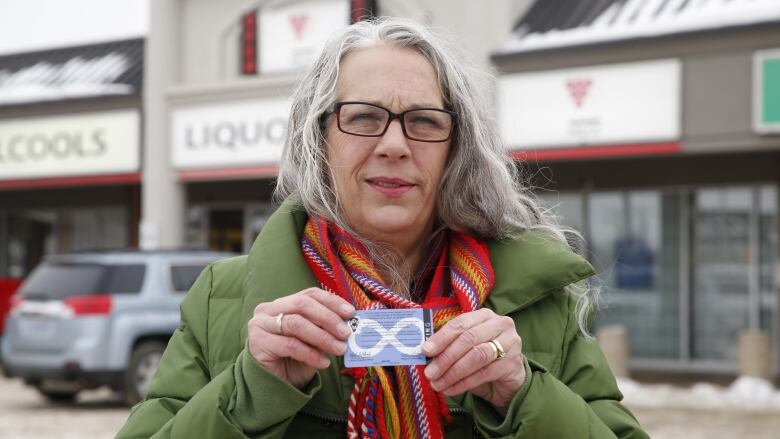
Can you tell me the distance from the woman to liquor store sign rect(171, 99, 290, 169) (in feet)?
36.5

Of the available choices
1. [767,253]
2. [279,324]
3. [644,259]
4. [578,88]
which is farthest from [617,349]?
[279,324]

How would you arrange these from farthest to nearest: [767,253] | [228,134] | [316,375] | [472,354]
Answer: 1. [228,134]
2. [767,253]
3. [316,375]
4. [472,354]

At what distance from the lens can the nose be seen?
2051 mm

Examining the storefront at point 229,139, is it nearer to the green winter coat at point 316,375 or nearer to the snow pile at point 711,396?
the snow pile at point 711,396

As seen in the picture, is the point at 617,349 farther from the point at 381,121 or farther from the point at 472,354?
the point at 472,354

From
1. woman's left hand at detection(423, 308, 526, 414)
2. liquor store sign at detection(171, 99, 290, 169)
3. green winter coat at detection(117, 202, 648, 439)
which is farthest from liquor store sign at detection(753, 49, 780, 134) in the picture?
woman's left hand at detection(423, 308, 526, 414)

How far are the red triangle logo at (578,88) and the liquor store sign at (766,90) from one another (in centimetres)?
186

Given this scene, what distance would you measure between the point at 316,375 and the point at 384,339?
17cm

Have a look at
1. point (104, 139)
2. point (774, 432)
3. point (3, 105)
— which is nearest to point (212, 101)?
point (104, 139)

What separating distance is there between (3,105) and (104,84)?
64.9 inches

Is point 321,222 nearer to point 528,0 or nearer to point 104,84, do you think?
point 528,0

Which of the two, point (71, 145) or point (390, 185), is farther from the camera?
point (71, 145)

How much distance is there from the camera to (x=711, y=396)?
36.6 ft

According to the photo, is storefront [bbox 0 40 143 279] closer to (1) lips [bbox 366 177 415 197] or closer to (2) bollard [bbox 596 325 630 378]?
(2) bollard [bbox 596 325 630 378]
